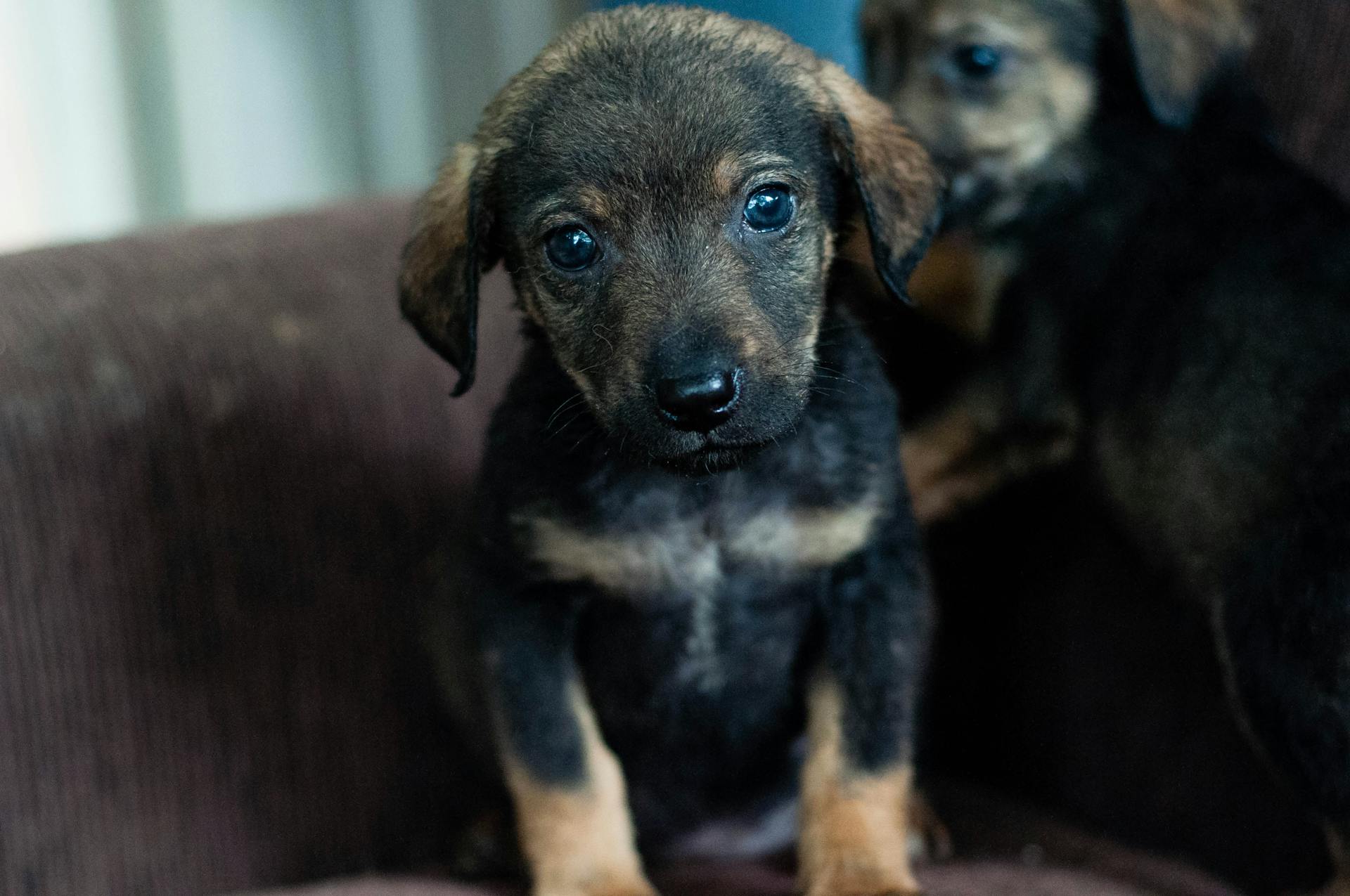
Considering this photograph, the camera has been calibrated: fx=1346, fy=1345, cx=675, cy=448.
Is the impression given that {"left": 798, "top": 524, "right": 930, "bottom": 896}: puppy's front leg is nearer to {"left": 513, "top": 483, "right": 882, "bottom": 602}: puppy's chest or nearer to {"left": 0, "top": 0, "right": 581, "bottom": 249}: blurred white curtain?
{"left": 513, "top": 483, "right": 882, "bottom": 602}: puppy's chest

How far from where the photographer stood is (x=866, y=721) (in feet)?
6.75

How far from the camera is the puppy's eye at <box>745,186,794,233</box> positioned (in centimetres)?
189

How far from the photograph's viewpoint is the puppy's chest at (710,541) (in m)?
2.04

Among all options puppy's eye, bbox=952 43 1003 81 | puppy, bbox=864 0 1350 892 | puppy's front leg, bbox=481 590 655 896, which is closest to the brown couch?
puppy, bbox=864 0 1350 892

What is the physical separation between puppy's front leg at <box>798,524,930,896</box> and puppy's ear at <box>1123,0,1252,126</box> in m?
1.17

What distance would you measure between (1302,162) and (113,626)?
2397 mm

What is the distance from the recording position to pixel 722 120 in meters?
1.85

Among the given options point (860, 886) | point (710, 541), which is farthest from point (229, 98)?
point (860, 886)

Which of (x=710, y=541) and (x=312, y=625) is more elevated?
(x=710, y=541)

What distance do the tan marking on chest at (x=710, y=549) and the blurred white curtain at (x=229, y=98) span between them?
2572mm

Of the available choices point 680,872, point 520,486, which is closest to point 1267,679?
point 680,872

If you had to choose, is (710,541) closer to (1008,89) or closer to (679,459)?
(679,459)

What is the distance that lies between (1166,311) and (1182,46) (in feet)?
1.91

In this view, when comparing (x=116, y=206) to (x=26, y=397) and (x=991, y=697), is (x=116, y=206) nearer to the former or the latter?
(x=26, y=397)
